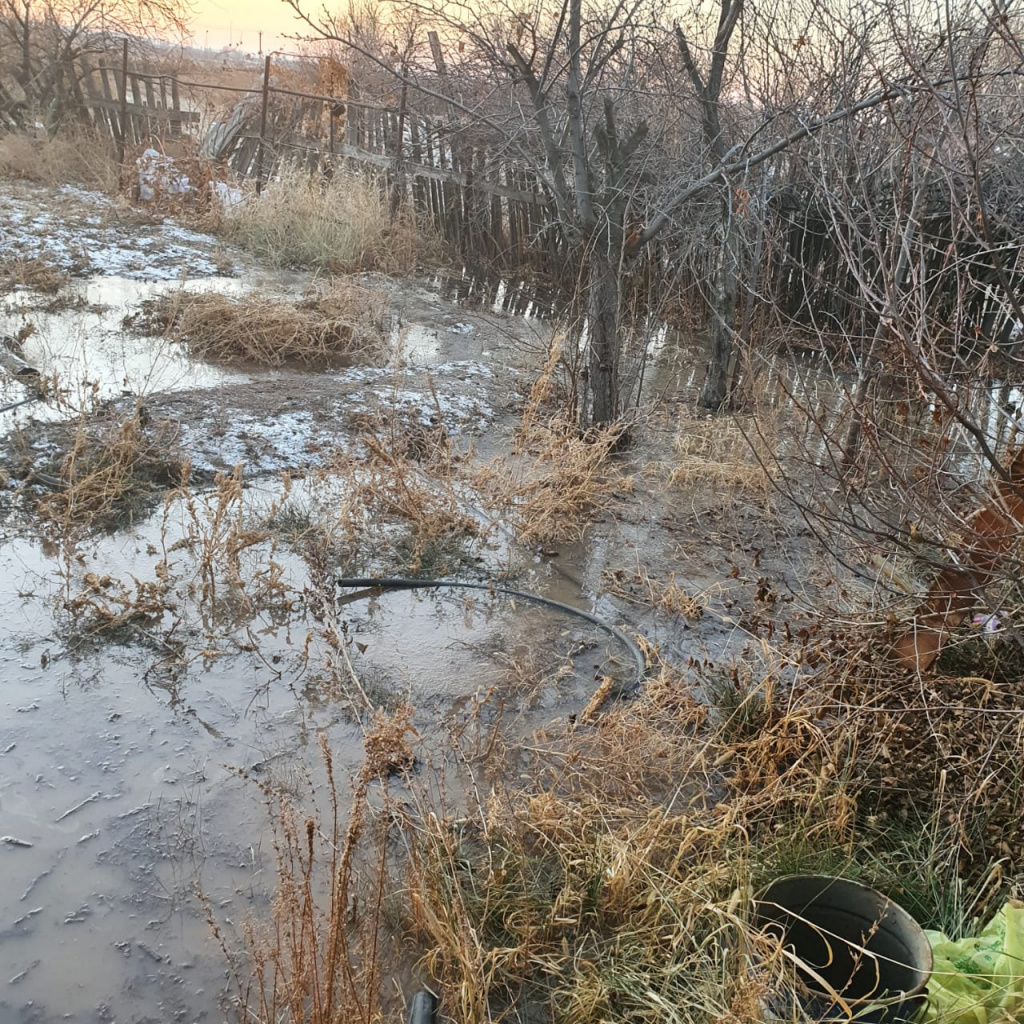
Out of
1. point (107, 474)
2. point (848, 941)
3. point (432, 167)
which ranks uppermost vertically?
point (432, 167)

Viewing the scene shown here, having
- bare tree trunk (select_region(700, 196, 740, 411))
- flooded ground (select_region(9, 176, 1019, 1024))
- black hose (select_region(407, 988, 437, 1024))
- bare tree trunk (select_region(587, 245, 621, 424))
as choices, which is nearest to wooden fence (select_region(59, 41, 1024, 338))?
bare tree trunk (select_region(700, 196, 740, 411))

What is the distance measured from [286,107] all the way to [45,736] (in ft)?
45.3

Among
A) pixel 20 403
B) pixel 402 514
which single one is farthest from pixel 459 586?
pixel 20 403

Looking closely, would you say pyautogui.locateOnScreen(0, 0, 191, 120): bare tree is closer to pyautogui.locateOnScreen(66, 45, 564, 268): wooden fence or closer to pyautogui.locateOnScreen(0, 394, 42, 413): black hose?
pyautogui.locateOnScreen(66, 45, 564, 268): wooden fence

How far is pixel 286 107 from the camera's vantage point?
14523mm

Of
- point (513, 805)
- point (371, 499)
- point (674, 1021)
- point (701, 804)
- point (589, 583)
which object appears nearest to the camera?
point (674, 1021)

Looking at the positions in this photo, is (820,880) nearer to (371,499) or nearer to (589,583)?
(589,583)

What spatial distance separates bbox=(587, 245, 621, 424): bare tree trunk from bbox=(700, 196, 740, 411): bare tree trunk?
1025mm

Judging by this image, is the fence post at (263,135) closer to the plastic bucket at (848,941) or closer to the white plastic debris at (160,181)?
the white plastic debris at (160,181)

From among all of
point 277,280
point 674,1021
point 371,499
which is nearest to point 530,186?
point 277,280

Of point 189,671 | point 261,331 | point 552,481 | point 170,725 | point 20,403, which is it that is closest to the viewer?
point 170,725

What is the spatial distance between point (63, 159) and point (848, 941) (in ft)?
52.0

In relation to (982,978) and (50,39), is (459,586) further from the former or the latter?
(50,39)

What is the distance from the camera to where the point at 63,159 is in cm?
1394
